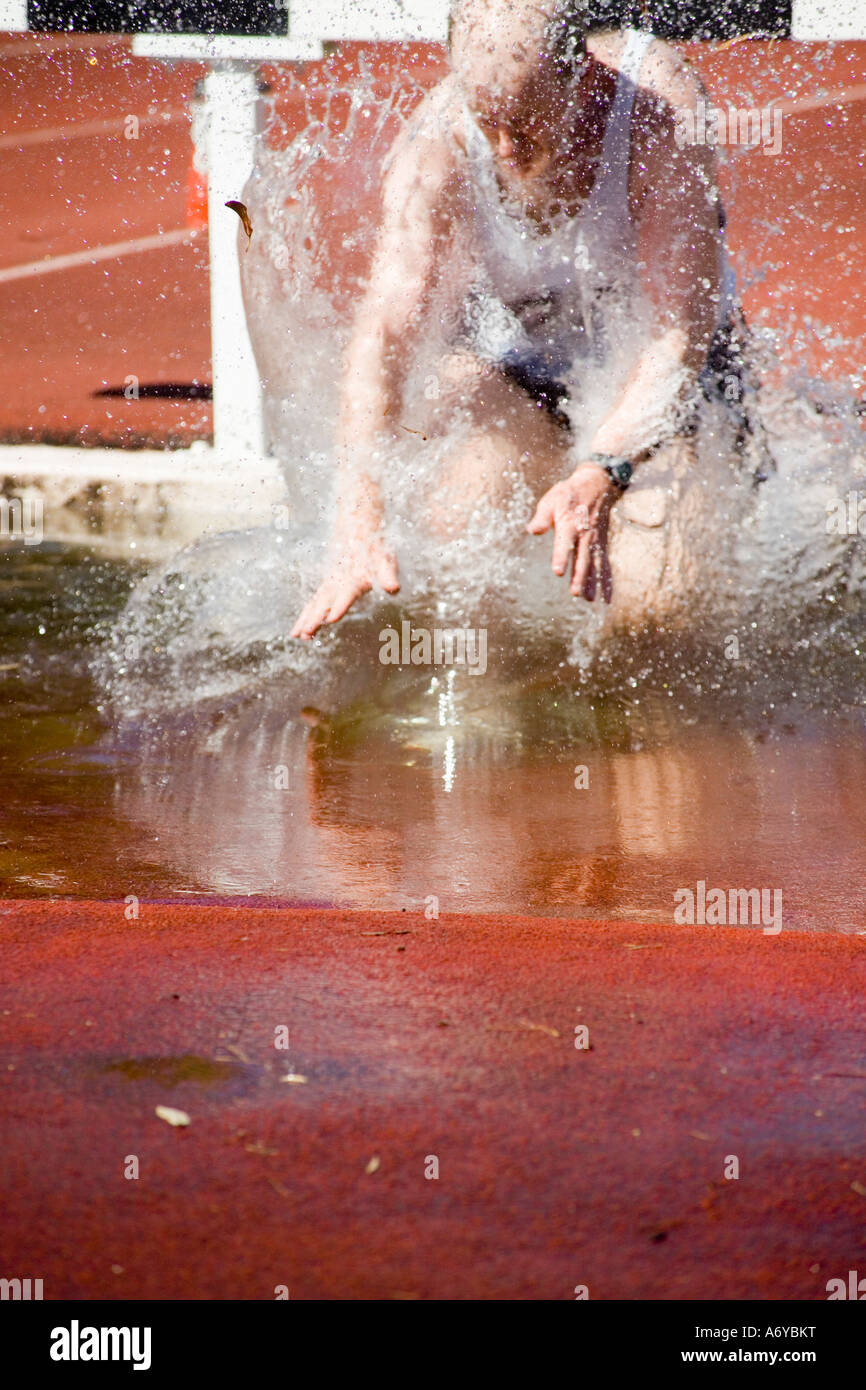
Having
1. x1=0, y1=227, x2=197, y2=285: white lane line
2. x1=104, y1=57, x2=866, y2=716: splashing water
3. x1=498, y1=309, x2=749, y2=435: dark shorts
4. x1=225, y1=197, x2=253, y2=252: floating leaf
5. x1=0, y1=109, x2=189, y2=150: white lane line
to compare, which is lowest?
x1=104, y1=57, x2=866, y2=716: splashing water

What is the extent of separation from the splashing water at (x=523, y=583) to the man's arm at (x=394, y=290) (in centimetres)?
17

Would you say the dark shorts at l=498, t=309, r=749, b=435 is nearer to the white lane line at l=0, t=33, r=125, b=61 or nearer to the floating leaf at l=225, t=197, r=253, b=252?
the floating leaf at l=225, t=197, r=253, b=252

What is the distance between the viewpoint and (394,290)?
5922 mm

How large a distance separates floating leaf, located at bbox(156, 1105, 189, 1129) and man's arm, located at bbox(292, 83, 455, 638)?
3575 millimetres

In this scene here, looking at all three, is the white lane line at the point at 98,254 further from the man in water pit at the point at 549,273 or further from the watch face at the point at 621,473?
the watch face at the point at 621,473

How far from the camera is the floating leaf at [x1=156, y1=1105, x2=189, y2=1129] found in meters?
2.19

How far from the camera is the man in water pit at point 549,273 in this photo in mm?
5508

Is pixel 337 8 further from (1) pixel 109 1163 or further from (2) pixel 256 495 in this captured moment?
(1) pixel 109 1163

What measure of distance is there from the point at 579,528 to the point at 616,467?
0.62 m

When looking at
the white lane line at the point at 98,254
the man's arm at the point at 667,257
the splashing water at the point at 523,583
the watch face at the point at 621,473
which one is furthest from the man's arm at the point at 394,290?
the white lane line at the point at 98,254

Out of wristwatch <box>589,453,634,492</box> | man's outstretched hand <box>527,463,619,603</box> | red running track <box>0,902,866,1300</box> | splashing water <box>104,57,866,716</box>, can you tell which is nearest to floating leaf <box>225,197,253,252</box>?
splashing water <box>104,57,866,716</box>

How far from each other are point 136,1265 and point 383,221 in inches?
207

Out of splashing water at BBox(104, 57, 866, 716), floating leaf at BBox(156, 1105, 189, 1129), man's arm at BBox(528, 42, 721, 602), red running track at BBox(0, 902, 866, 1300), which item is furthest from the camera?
splashing water at BBox(104, 57, 866, 716)
